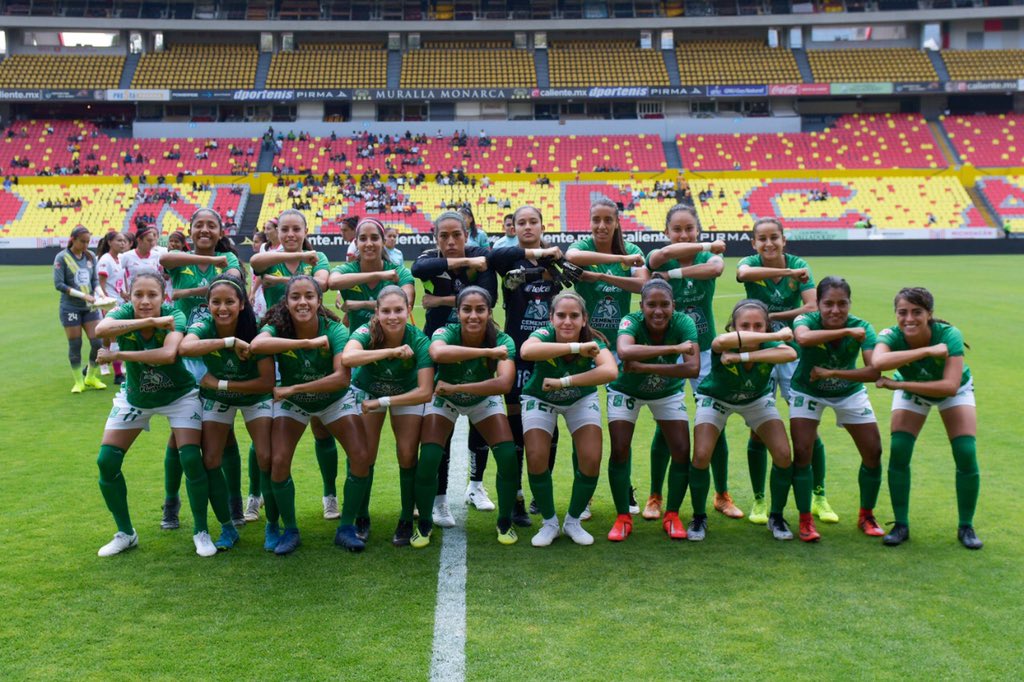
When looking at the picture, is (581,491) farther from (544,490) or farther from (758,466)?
(758,466)

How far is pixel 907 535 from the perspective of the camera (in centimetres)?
589

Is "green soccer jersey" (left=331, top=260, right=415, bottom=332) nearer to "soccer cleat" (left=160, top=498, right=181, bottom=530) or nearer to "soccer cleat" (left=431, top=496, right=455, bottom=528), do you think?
"soccer cleat" (left=431, top=496, right=455, bottom=528)

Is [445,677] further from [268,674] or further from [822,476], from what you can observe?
[822,476]

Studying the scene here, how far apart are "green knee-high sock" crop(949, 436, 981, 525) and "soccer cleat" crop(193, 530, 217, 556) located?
479 cm

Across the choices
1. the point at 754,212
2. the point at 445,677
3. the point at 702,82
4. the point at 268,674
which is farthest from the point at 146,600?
the point at 702,82

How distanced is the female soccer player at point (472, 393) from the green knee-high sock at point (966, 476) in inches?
113

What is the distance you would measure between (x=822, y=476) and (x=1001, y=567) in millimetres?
1402

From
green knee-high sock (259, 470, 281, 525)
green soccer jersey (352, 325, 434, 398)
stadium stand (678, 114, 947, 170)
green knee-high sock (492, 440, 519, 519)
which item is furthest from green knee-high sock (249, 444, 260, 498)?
stadium stand (678, 114, 947, 170)

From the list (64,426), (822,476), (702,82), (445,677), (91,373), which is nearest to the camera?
(445,677)

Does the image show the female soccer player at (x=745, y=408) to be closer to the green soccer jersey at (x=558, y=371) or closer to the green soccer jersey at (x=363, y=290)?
the green soccer jersey at (x=558, y=371)

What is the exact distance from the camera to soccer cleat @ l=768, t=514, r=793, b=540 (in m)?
5.95

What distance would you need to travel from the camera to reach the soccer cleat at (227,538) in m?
5.83

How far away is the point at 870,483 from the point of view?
603 cm

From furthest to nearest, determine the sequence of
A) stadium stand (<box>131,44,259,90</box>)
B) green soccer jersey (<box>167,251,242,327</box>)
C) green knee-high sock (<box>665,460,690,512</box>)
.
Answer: stadium stand (<box>131,44,259,90</box>) < green soccer jersey (<box>167,251,242,327</box>) < green knee-high sock (<box>665,460,690,512</box>)
